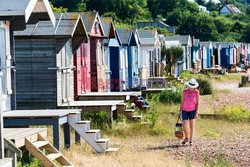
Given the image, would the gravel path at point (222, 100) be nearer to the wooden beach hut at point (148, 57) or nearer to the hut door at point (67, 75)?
the wooden beach hut at point (148, 57)

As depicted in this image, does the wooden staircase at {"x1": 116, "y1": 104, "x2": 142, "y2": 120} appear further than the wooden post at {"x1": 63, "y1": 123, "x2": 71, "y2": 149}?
Yes

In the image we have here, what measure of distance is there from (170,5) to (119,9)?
33821 mm

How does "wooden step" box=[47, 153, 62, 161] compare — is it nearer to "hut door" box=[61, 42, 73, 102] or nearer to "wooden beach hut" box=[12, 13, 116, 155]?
"wooden beach hut" box=[12, 13, 116, 155]

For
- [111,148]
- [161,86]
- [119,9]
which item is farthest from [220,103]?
[119,9]

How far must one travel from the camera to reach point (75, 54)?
2325cm

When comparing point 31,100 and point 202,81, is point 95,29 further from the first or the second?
point 202,81

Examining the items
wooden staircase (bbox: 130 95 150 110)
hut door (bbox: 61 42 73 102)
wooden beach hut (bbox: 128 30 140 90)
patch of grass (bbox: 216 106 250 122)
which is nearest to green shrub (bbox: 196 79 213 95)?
wooden beach hut (bbox: 128 30 140 90)

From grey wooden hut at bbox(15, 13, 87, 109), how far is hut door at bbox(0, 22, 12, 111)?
183 inches

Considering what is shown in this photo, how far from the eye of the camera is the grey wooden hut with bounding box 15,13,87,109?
Answer: 19.9 meters

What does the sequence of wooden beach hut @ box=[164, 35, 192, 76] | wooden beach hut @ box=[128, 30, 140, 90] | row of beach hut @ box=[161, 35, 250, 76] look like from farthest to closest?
row of beach hut @ box=[161, 35, 250, 76], wooden beach hut @ box=[164, 35, 192, 76], wooden beach hut @ box=[128, 30, 140, 90]

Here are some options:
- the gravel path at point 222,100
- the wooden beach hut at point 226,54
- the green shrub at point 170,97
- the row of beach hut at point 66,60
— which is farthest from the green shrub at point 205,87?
the wooden beach hut at point 226,54

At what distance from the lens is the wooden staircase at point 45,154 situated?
488 inches

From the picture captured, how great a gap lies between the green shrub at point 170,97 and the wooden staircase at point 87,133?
12786 millimetres

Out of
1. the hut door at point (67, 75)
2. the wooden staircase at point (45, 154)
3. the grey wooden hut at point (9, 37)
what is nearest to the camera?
the wooden staircase at point (45, 154)
